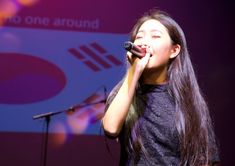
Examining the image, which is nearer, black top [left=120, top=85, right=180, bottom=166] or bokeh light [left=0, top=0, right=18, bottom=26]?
black top [left=120, top=85, right=180, bottom=166]

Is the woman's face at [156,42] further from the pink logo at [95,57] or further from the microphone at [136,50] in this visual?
the pink logo at [95,57]

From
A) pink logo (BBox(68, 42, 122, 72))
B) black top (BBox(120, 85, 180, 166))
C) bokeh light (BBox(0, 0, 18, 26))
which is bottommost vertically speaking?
black top (BBox(120, 85, 180, 166))

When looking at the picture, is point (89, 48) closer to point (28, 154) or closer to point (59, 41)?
point (59, 41)

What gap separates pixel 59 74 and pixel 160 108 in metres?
1.98

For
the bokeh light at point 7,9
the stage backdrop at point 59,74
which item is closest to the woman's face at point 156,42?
the stage backdrop at point 59,74

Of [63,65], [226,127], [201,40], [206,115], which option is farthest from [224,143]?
[206,115]

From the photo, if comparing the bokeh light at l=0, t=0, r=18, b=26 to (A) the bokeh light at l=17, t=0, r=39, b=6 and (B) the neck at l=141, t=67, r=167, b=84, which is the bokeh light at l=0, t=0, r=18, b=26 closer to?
(A) the bokeh light at l=17, t=0, r=39, b=6

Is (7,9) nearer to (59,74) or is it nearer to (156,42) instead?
(59,74)

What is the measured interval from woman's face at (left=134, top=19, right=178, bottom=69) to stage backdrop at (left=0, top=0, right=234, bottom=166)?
72.7 inches

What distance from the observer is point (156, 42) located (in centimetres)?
132

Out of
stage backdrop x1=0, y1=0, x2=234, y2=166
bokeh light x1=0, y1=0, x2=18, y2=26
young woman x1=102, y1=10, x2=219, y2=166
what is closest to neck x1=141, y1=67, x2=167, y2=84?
young woman x1=102, y1=10, x2=219, y2=166

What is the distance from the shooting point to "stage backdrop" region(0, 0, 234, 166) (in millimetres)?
3115

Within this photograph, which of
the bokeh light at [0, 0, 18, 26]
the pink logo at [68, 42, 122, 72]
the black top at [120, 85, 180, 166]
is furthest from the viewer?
the pink logo at [68, 42, 122, 72]

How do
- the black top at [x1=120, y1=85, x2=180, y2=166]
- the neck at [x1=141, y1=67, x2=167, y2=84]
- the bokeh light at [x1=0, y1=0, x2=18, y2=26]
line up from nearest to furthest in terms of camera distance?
1. the black top at [x1=120, y1=85, x2=180, y2=166]
2. the neck at [x1=141, y1=67, x2=167, y2=84]
3. the bokeh light at [x1=0, y1=0, x2=18, y2=26]
